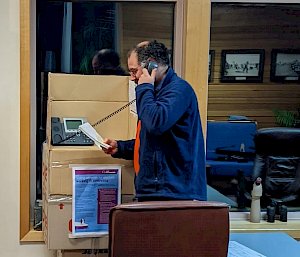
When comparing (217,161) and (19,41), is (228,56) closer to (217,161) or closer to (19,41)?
(217,161)

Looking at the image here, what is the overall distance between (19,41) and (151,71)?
107 cm

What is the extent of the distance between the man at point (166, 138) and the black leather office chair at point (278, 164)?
3.85ft

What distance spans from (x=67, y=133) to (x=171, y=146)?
0.75 metres

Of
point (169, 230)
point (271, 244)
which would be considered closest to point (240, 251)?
point (271, 244)

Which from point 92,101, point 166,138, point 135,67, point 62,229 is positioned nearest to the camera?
point 166,138

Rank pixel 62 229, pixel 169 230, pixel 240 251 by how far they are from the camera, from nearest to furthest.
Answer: pixel 169 230 < pixel 240 251 < pixel 62 229

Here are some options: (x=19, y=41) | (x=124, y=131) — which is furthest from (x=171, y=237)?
(x=19, y=41)

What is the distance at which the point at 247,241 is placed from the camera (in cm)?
221

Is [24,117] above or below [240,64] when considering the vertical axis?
below

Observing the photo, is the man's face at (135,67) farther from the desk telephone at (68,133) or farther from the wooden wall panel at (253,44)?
the wooden wall panel at (253,44)

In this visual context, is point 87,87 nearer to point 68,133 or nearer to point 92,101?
point 92,101

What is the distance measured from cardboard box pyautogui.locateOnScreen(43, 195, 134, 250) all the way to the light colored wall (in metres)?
0.46

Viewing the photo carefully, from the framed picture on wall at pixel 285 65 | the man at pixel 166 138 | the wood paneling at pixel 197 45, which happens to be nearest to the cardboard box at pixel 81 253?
the man at pixel 166 138

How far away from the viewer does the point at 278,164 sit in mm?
3418
